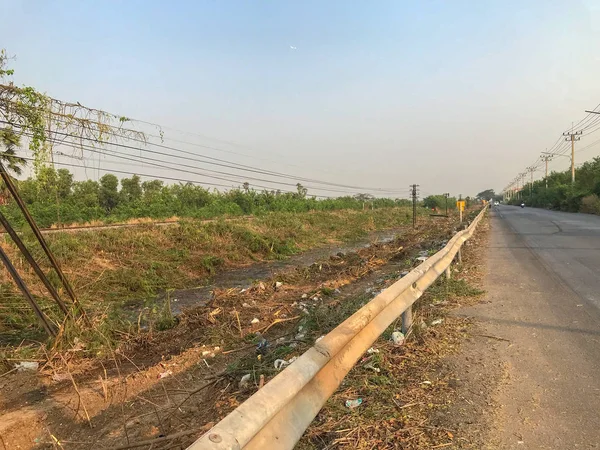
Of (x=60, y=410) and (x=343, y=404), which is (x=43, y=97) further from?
(x=343, y=404)

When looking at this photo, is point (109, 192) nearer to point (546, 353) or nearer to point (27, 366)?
point (27, 366)

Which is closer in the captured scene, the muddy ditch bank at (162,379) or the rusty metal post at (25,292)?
the muddy ditch bank at (162,379)

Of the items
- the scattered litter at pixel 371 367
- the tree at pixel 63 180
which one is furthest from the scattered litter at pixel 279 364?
the tree at pixel 63 180

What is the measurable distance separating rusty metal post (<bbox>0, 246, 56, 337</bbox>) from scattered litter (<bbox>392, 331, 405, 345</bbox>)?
16.1 ft

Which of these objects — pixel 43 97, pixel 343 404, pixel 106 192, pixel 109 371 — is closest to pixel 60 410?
pixel 109 371

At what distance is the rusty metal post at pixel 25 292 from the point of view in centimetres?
558

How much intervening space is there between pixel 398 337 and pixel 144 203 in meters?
32.0

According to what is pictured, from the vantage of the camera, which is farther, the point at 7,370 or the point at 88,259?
the point at 88,259

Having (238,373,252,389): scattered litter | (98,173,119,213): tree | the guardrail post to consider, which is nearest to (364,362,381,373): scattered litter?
the guardrail post

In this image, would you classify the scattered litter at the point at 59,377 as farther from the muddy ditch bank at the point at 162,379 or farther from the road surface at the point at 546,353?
the road surface at the point at 546,353

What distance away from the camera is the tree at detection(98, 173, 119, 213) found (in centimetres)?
4894

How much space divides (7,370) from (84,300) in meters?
5.52

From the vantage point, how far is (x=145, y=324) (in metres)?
8.80

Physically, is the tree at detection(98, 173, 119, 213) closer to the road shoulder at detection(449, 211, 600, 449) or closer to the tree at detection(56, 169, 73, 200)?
the tree at detection(56, 169, 73, 200)
